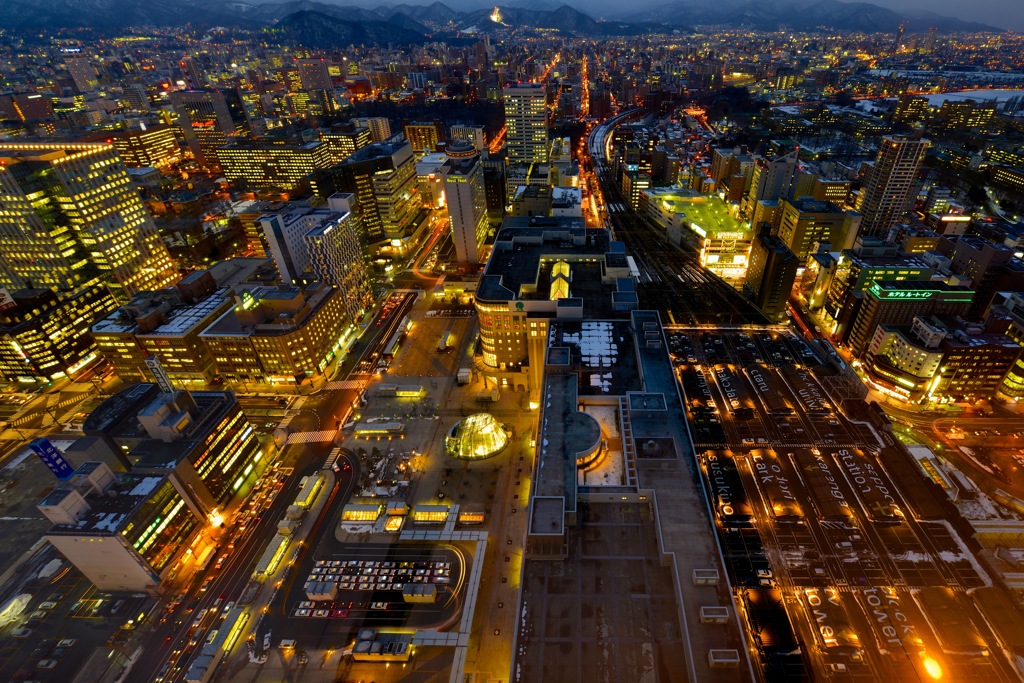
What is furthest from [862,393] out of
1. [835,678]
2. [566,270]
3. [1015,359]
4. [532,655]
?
[532,655]

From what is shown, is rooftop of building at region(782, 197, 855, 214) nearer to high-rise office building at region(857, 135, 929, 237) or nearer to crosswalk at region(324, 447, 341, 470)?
high-rise office building at region(857, 135, 929, 237)

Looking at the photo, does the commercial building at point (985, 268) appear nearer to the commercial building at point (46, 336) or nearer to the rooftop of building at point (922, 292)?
the rooftop of building at point (922, 292)

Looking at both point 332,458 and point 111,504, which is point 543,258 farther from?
point 111,504

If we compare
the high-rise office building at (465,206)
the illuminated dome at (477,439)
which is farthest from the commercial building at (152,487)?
the high-rise office building at (465,206)

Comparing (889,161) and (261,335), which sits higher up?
(889,161)

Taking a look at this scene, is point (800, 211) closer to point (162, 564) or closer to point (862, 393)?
point (862, 393)
